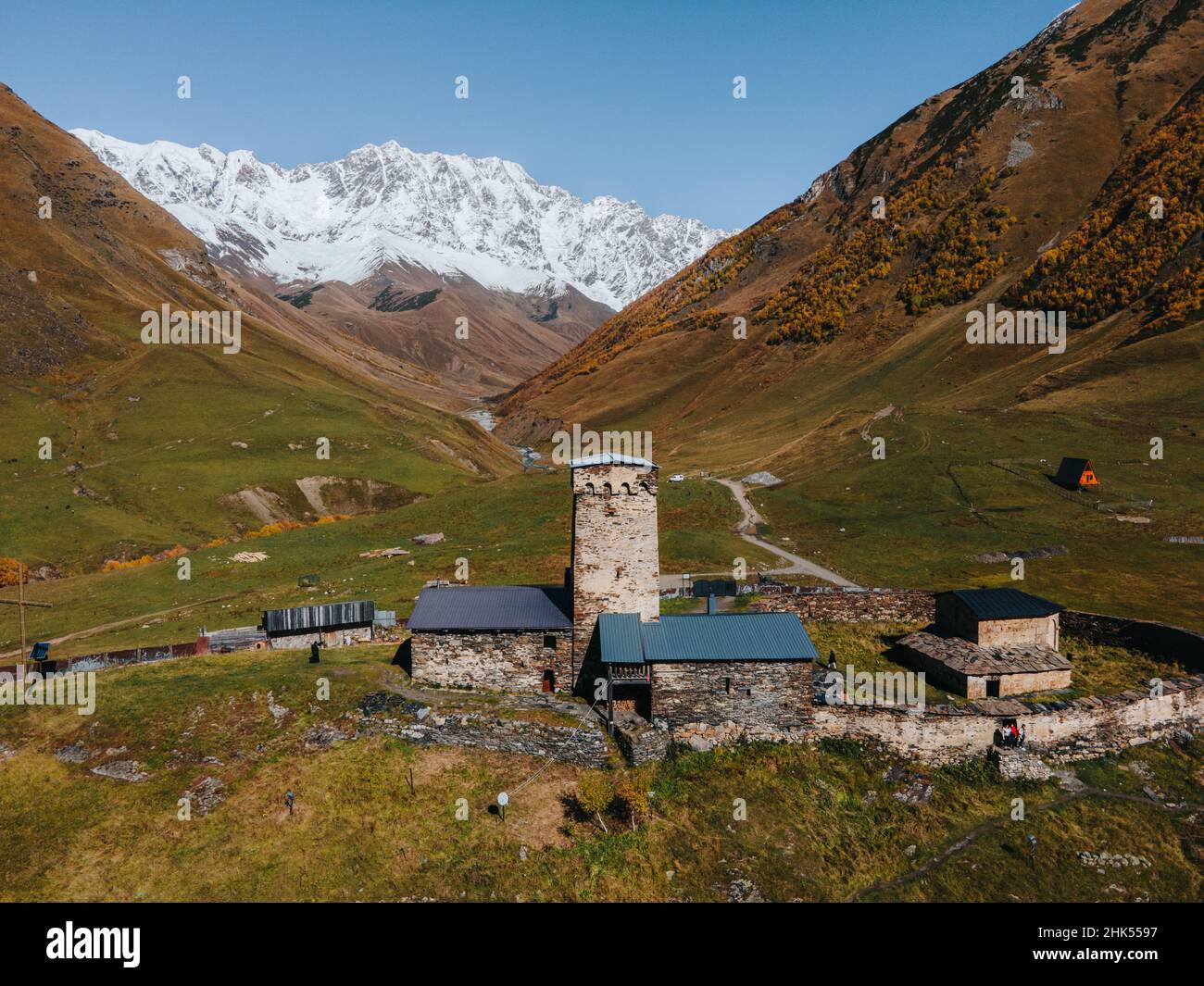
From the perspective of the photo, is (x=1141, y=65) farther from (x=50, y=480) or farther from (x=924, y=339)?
(x=50, y=480)

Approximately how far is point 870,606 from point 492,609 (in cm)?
2486

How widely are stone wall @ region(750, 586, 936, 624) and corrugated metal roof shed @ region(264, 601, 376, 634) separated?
→ 2602 centimetres

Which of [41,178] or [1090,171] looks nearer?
[1090,171]

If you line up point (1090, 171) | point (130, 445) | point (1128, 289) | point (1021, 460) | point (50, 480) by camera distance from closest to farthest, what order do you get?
point (1021, 460) → point (50, 480) → point (130, 445) → point (1128, 289) → point (1090, 171)

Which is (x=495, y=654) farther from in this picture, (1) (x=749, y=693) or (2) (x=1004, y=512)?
(2) (x=1004, y=512)

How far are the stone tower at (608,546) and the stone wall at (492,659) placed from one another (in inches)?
37.3

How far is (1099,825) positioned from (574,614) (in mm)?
23283

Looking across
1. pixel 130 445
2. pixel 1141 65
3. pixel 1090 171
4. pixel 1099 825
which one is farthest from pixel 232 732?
pixel 1141 65

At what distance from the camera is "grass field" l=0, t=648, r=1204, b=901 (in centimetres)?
2612

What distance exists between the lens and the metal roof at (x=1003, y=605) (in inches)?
1596

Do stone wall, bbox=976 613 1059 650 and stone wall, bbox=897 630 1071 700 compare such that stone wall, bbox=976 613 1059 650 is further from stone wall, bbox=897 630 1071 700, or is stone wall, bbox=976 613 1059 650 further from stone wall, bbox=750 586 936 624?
stone wall, bbox=750 586 936 624

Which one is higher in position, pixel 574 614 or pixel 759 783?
pixel 574 614

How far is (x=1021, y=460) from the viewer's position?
8588 cm

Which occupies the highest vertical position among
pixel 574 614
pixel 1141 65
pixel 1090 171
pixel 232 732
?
pixel 1141 65
